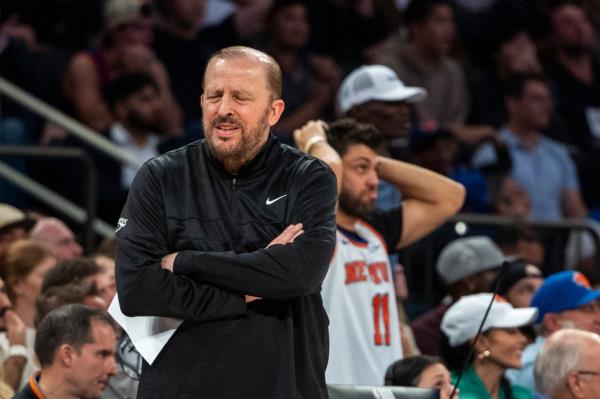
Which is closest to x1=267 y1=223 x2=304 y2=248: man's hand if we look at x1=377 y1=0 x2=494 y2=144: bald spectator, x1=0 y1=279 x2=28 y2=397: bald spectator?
x1=0 y1=279 x2=28 y2=397: bald spectator

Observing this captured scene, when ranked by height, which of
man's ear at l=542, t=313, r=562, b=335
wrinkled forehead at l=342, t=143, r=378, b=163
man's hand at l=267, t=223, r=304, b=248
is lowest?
man's ear at l=542, t=313, r=562, b=335

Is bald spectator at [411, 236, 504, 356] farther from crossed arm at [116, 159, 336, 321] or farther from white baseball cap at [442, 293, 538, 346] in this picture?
crossed arm at [116, 159, 336, 321]

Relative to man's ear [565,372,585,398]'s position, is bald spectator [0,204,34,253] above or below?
above

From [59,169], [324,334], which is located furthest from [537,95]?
[324,334]

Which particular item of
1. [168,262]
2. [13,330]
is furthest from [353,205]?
[168,262]

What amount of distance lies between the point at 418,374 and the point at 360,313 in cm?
35

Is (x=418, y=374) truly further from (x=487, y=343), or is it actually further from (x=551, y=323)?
(x=551, y=323)

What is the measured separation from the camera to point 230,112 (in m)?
3.84

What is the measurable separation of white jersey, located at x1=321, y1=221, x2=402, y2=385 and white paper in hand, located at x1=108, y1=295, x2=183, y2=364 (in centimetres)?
176

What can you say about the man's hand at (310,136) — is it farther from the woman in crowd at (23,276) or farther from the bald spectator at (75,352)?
the woman in crowd at (23,276)

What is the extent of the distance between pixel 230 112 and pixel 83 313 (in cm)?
173

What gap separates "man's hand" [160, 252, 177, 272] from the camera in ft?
12.5

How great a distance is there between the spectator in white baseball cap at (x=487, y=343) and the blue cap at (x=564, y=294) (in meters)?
0.44

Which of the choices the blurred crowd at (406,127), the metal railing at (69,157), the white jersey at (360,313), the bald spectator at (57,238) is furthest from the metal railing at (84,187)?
the white jersey at (360,313)
